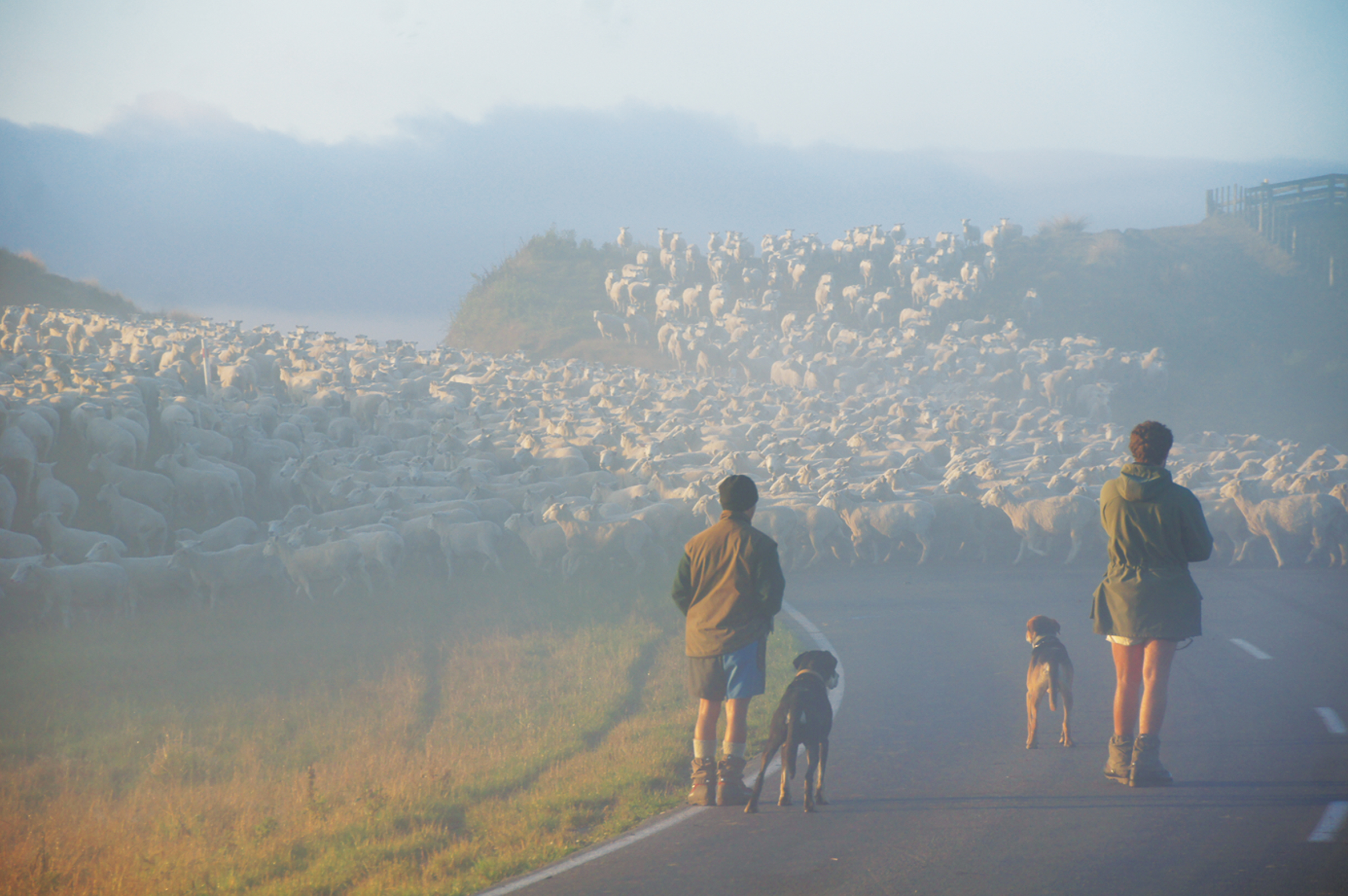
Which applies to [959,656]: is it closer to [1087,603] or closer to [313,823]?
[1087,603]

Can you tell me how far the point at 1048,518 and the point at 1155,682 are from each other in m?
14.1

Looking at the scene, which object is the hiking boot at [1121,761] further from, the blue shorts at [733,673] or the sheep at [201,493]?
the sheep at [201,493]

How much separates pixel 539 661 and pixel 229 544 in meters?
7.58

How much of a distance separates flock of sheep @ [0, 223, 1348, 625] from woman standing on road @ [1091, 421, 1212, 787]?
1292 cm

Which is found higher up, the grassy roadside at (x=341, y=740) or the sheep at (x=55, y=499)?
the sheep at (x=55, y=499)

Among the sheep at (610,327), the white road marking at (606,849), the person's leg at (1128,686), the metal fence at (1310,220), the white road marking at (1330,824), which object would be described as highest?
the metal fence at (1310,220)

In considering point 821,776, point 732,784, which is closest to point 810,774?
point 821,776

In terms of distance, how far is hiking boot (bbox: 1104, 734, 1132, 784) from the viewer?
7.43m

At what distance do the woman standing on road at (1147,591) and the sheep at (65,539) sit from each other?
14.9 meters

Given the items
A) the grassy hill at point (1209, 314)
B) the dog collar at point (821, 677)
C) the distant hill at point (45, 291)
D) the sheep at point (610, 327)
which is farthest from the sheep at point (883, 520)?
the distant hill at point (45, 291)

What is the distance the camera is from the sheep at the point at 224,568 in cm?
1639

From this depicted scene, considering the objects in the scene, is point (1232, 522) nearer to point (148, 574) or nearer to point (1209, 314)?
point (148, 574)

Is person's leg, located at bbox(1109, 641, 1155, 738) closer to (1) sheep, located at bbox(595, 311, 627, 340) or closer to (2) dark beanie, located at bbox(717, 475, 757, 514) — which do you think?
(2) dark beanie, located at bbox(717, 475, 757, 514)

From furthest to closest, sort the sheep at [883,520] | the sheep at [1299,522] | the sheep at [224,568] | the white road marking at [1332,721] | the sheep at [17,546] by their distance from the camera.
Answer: the sheep at [883,520]
the sheep at [1299,522]
the sheep at [224,568]
the sheep at [17,546]
the white road marking at [1332,721]
